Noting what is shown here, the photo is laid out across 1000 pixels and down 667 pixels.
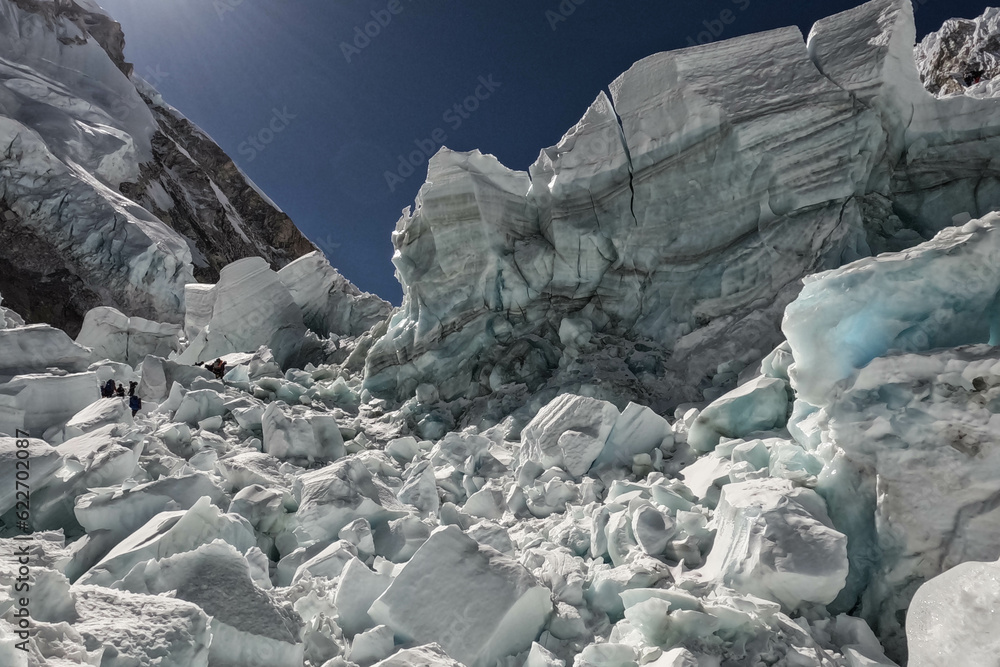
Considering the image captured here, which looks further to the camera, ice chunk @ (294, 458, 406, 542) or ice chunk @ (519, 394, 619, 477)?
ice chunk @ (519, 394, 619, 477)

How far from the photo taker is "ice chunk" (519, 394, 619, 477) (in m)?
4.90

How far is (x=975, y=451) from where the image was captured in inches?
110

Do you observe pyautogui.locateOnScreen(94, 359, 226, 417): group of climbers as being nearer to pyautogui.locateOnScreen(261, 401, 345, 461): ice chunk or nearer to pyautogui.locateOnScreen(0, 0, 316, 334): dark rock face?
pyautogui.locateOnScreen(261, 401, 345, 461): ice chunk

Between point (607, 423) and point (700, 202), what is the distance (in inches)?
147

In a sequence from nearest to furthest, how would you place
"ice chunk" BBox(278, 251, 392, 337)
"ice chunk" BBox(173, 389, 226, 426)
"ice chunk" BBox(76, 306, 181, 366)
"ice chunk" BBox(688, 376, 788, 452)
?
"ice chunk" BBox(688, 376, 788, 452), "ice chunk" BBox(173, 389, 226, 426), "ice chunk" BBox(278, 251, 392, 337), "ice chunk" BBox(76, 306, 181, 366)

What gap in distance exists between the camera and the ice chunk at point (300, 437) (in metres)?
6.17

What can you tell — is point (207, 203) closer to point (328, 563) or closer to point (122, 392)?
point (122, 392)

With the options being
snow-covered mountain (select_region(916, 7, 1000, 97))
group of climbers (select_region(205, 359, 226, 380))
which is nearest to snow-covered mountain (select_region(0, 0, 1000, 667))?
group of climbers (select_region(205, 359, 226, 380))

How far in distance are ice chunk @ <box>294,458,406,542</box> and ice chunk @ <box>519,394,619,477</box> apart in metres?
1.35

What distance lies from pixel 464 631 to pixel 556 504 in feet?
6.15

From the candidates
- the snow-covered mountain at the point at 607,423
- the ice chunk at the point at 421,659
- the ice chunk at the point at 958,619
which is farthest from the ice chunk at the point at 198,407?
the ice chunk at the point at 958,619

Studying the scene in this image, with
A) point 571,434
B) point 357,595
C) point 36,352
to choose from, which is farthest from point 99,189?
point 357,595

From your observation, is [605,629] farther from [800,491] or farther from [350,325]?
[350,325]

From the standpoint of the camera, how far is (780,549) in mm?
2721
